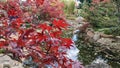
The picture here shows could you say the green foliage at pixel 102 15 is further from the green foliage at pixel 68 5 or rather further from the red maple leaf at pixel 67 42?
the red maple leaf at pixel 67 42

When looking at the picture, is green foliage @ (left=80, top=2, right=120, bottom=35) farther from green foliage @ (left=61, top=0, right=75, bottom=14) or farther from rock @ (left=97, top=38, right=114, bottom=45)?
green foliage @ (left=61, top=0, right=75, bottom=14)

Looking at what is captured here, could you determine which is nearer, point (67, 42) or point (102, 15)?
point (67, 42)

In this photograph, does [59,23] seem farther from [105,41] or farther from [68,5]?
[68,5]

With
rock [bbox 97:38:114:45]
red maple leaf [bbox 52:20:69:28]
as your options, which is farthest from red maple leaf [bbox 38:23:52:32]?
rock [bbox 97:38:114:45]

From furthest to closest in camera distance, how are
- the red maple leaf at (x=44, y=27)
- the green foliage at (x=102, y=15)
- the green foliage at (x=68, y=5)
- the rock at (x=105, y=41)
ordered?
the green foliage at (x=68, y=5) → the green foliage at (x=102, y=15) → the rock at (x=105, y=41) → the red maple leaf at (x=44, y=27)

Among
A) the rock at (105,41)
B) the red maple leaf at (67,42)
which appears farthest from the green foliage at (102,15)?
the red maple leaf at (67,42)

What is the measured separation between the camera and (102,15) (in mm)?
13445

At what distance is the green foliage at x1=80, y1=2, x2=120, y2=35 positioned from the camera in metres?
12.6

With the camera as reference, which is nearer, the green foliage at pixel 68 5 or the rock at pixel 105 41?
the rock at pixel 105 41

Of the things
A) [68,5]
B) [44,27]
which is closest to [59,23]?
[44,27]

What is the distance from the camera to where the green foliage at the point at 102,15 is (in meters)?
12.6

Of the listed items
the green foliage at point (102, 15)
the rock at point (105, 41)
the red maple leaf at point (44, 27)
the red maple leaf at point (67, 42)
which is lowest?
the rock at point (105, 41)

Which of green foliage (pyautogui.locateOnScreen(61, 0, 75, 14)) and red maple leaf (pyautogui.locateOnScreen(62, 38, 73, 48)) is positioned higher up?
red maple leaf (pyautogui.locateOnScreen(62, 38, 73, 48))

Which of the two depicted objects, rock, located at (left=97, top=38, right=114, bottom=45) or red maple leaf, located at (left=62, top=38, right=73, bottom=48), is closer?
red maple leaf, located at (left=62, top=38, right=73, bottom=48)
